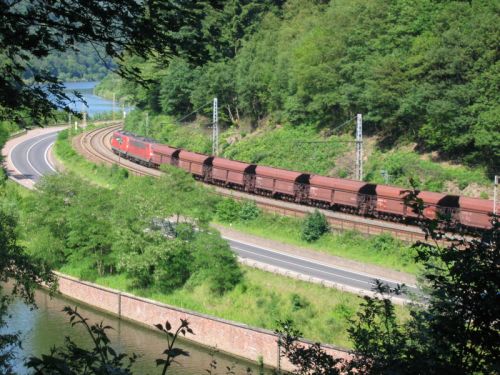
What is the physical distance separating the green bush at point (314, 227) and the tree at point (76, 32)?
25.3 m

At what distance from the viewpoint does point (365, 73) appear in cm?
4228

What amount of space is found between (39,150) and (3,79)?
5666cm

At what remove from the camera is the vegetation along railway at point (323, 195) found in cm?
3068

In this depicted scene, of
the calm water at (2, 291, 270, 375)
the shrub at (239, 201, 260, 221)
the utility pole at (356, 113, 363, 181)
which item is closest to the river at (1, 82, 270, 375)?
the calm water at (2, 291, 270, 375)

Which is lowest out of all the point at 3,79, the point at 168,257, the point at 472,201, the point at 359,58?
the point at 168,257

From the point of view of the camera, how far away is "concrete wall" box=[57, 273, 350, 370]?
23.1 metres

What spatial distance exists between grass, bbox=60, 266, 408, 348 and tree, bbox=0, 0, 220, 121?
17.1 m

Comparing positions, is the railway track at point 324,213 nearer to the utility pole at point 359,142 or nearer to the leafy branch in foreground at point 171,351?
the utility pole at point 359,142

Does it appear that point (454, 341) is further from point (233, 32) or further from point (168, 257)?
point (233, 32)

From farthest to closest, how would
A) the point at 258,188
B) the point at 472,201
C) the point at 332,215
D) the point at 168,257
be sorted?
the point at 258,188 < the point at 332,215 < the point at 472,201 < the point at 168,257

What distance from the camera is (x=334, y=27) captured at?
155 ft

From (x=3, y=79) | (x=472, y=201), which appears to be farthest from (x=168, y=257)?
(x=3, y=79)

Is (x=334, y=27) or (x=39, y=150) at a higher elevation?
(x=334, y=27)

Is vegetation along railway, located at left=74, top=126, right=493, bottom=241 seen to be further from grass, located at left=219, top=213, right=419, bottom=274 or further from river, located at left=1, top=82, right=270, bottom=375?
river, located at left=1, top=82, right=270, bottom=375
